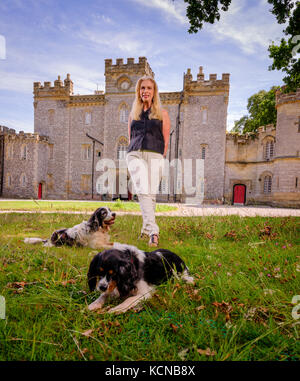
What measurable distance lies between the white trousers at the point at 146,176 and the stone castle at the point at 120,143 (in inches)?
843

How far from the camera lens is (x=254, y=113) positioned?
3111cm

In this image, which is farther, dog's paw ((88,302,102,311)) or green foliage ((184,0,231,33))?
green foliage ((184,0,231,33))

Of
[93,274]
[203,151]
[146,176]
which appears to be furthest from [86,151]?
[93,274]

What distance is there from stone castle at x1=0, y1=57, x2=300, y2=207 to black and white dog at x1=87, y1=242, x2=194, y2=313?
22.9 metres

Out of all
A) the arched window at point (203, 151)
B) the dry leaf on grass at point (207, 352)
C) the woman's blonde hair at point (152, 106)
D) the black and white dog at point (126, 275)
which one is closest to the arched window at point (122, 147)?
the arched window at point (203, 151)

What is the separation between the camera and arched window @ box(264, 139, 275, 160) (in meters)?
24.2

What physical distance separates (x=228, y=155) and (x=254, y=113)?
979 cm

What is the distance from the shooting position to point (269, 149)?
24375mm

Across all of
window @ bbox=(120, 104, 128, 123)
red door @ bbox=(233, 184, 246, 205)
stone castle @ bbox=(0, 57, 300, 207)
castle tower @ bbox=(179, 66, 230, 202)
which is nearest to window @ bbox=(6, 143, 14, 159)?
stone castle @ bbox=(0, 57, 300, 207)

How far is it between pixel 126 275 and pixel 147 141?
1.94 metres

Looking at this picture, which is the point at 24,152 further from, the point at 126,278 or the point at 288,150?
the point at 126,278

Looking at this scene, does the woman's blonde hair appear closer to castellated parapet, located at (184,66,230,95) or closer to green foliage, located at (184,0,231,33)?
green foliage, located at (184,0,231,33)

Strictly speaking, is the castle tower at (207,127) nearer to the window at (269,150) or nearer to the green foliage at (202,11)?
the window at (269,150)

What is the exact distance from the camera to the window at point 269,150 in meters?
24.2
